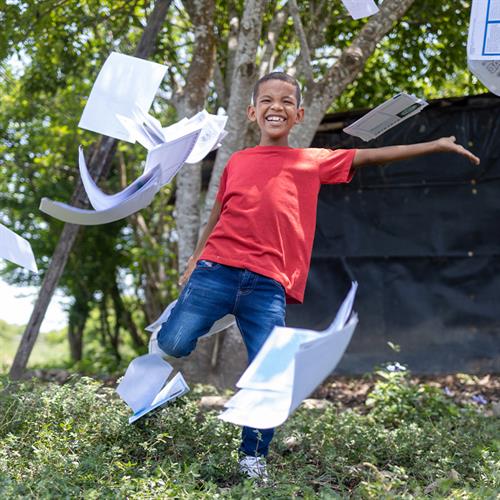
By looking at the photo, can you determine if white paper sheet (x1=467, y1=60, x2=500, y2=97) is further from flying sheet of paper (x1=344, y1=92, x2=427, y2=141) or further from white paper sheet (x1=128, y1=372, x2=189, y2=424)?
white paper sheet (x1=128, y1=372, x2=189, y2=424)

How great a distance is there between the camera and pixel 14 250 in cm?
278

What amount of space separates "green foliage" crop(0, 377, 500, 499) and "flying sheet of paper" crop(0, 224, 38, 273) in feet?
2.01

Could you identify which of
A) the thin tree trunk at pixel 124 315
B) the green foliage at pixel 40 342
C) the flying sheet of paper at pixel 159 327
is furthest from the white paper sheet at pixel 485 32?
the green foliage at pixel 40 342

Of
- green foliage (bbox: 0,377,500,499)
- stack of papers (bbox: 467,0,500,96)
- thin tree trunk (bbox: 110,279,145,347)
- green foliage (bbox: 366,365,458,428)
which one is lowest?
thin tree trunk (bbox: 110,279,145,347)

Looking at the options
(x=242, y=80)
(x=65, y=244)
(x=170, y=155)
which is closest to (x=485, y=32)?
(x=170, y=155)


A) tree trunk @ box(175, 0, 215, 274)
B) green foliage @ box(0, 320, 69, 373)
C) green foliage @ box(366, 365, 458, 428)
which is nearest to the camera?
green foliage @ box(366, 365, 458, 428)

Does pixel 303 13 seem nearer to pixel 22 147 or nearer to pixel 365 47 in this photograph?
pixel 365 47

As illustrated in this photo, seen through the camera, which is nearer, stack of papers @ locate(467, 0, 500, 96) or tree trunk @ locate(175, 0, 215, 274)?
stack of papers @ locate(467, 0, 500, 96)

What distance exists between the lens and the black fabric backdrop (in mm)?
5227

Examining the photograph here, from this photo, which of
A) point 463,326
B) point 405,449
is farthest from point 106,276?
point 405,449

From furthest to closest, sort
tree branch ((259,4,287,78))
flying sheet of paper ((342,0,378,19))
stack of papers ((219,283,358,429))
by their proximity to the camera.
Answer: tree branch ((259,4,287,78))
flying sheet of paper ((342,0,378,19))
stack of papers ((219,283,358,429))

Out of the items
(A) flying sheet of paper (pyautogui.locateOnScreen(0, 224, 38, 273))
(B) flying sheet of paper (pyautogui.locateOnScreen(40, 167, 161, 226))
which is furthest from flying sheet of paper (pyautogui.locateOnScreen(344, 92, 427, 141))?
(A) flying sheet of paper (pyautogui.locateOnScreen(0, 224, 38, 273))

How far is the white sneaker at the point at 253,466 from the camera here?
8.77ft

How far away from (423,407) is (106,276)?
203 inches
